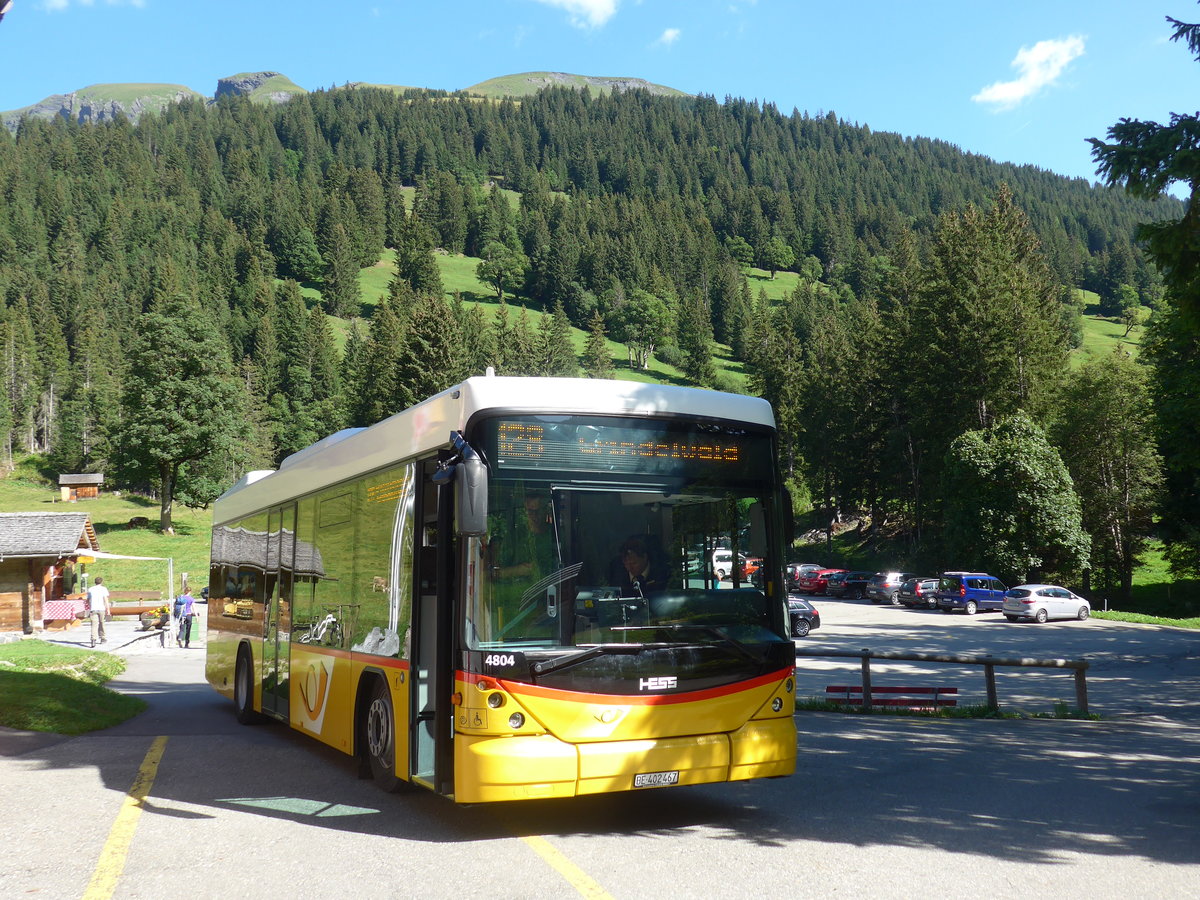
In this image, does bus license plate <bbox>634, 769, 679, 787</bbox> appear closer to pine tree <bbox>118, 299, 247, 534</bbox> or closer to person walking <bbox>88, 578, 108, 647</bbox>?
person walking <bbox>88, 578, 108, 647</bbox>

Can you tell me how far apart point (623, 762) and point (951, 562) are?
167 ft

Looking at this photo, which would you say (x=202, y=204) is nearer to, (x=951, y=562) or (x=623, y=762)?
(x=951, y=562)

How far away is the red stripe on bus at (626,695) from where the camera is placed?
657 cm

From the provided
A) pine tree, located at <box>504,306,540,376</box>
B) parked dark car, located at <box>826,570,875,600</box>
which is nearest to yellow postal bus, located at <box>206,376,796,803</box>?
parked dark car, located at <box>826,570,875,600</box>

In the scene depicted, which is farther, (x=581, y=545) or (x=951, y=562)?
(x=951, y=562)

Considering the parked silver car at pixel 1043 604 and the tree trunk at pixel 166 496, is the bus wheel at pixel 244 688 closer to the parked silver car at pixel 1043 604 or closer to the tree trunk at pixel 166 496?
the parked silver car at pixel 1043 604

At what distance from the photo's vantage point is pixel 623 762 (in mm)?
6758

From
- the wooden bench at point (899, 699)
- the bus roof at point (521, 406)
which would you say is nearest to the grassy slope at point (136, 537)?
the wooden bench at point (899, 699)

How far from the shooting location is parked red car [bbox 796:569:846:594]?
57000 mm

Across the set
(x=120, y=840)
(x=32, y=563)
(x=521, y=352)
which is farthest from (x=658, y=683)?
(x=521, y=352)

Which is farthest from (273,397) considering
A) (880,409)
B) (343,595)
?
(343,595)

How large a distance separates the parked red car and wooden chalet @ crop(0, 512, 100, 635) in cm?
3701

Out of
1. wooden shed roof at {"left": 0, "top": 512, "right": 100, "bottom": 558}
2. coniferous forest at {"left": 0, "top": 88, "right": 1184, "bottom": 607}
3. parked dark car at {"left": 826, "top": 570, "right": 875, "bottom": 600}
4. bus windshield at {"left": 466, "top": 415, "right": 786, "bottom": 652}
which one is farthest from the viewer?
parked dark car at {"left": 826, "top": 570, "right": 875, "bottom": 600}

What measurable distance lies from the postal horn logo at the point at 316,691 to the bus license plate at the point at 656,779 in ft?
12.6
